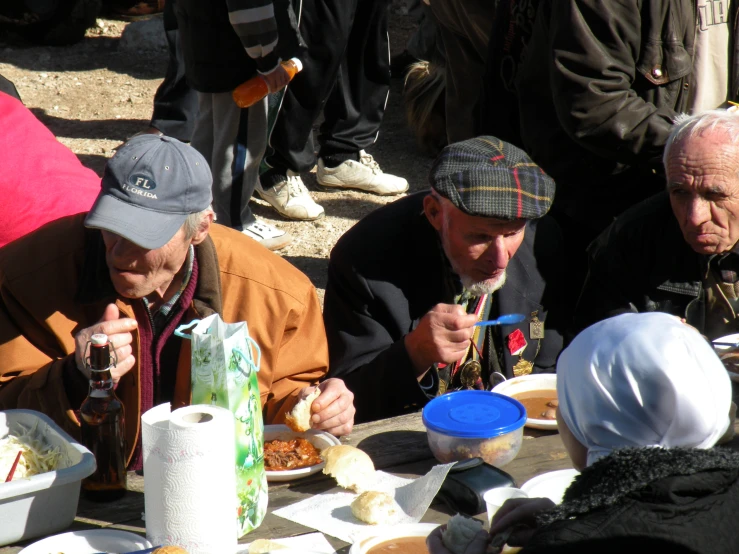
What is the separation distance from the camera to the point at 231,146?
504 cm

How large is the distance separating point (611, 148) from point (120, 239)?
1.85 meters

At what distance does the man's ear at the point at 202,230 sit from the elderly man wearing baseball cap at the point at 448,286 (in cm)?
49

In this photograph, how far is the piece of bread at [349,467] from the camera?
200 centimetres

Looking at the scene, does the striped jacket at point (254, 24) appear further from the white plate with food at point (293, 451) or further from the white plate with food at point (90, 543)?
the white plate with food at point (90, 543)

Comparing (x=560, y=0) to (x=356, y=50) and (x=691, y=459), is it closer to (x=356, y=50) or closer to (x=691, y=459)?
(x=691, y=459)

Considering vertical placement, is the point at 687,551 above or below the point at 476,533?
above

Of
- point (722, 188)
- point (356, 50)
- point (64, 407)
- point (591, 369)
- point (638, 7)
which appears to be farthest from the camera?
point (356, 50)

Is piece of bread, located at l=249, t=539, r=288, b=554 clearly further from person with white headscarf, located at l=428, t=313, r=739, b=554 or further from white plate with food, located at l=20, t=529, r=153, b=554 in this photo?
person with white headscarf, located at l=428, t=313, r=739, b=554

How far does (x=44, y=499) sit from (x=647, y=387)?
3.72 ft

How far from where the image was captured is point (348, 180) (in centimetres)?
639

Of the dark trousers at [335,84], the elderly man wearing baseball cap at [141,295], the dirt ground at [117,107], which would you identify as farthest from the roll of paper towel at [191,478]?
the dark trousers at [335,84]

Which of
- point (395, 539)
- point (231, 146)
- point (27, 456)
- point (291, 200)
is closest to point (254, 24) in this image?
point (231, 146)

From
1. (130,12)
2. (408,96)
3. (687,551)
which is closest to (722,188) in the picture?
(687,551)

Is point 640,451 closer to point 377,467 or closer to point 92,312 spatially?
point 377,467
